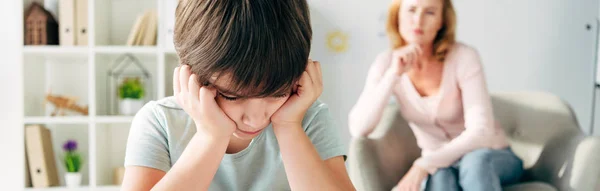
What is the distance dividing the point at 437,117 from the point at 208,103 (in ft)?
5.01

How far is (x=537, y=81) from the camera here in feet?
8.55

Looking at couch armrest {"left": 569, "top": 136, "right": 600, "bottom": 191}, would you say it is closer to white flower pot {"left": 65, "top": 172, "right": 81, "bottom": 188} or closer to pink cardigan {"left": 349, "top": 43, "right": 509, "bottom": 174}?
pink cardigan {"left": 349, "top": 43, "right": 509, "bottom": 174}

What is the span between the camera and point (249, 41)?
2.68ft

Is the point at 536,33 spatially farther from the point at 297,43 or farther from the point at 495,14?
the point at 297,43

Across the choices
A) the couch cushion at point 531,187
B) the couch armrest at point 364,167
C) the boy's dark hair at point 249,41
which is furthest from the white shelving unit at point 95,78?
the boy's dark hair at point 249,41

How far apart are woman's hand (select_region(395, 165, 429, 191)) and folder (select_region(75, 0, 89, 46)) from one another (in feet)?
4.79

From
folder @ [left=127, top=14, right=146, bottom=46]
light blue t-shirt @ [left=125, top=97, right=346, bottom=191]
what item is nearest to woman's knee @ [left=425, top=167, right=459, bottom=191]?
light blue t-shirt @ [left=125, top=97, right=346, bottom=191]

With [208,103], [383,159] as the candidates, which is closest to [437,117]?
[383,159]

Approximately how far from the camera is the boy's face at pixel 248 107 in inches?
34.9

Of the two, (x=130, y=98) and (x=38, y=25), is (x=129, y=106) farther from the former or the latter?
(x=38, y=25)

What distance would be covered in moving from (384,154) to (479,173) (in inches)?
15.3

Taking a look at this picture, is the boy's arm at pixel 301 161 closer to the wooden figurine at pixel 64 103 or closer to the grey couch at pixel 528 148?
the grey couch at pixel 528 148

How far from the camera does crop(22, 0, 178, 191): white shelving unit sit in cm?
260

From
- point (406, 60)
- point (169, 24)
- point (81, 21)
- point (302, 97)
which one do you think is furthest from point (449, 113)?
point (81, 21)
